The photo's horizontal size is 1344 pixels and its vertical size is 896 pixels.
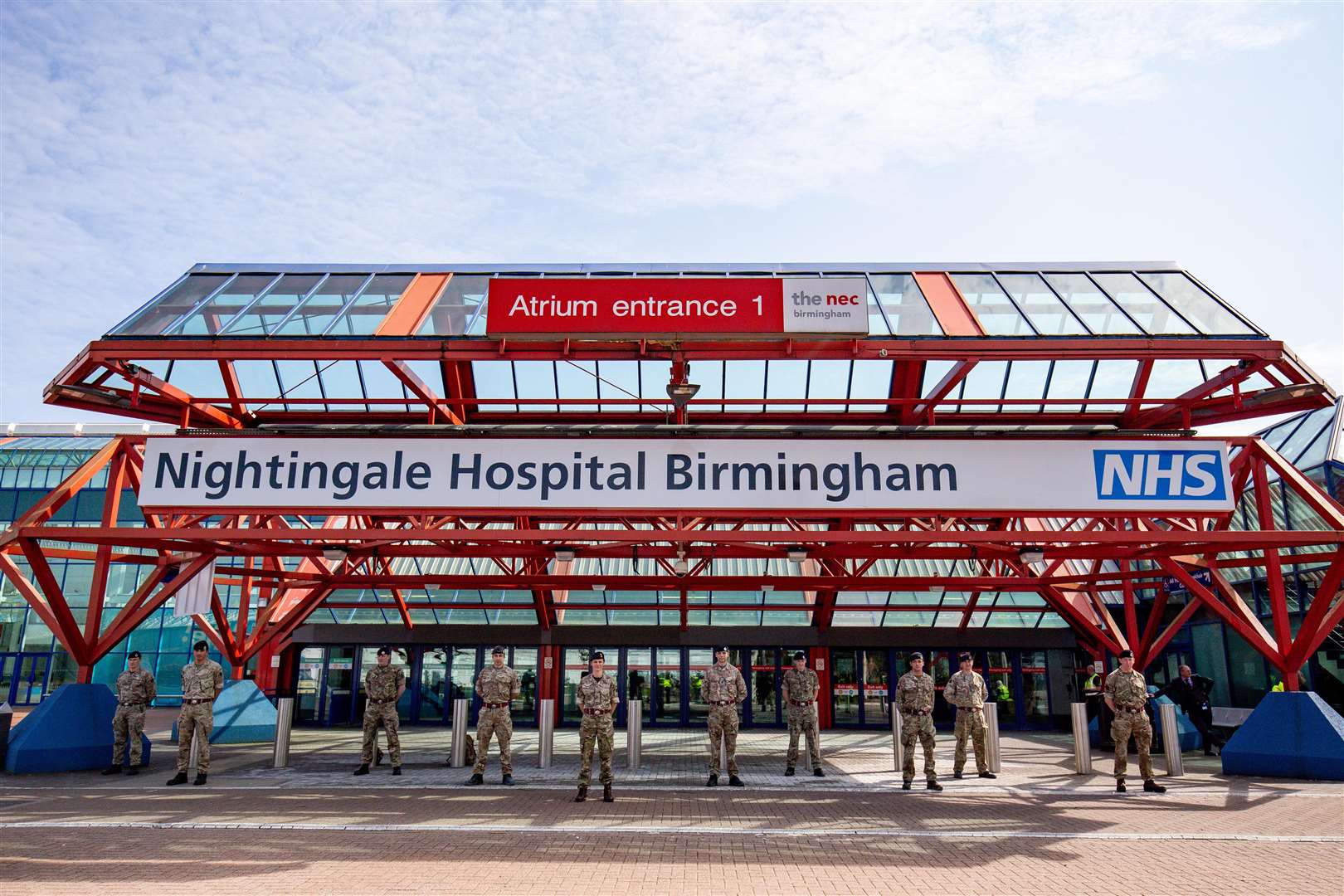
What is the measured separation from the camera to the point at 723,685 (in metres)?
12.8

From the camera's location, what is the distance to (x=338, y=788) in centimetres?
1194

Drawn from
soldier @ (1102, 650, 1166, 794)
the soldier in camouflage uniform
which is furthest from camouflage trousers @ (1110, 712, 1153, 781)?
the soldier in camouflage uniform

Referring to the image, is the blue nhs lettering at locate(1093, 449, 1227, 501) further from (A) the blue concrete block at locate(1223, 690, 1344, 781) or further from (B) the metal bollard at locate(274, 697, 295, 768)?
(B) the metal bollard at locate(274, 697, 295, 768)

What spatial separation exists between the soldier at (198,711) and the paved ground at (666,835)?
0.36 metres

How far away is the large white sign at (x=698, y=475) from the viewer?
11211 mm

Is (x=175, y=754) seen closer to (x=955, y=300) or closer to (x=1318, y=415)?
(x=955, y=300)

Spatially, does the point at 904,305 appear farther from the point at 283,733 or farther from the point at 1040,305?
the point at 283,733

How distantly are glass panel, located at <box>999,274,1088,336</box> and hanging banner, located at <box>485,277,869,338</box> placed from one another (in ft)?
10.4

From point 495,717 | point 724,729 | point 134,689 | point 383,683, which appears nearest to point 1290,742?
point 724,729

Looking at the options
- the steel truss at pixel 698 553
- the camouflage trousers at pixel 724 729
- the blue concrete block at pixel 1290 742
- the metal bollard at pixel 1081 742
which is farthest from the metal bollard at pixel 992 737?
the camouflage trousers at pixel 724 729

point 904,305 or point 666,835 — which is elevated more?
point 904,305

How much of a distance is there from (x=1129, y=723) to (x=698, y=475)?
738 cm

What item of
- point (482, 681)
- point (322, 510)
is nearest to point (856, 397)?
point (482, 681)

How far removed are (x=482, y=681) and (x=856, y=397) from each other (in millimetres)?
7669
